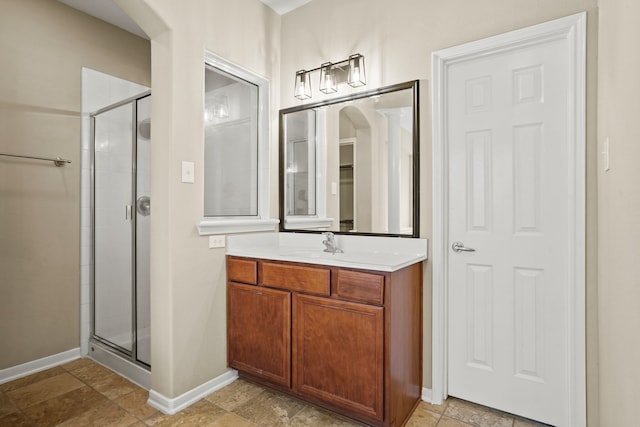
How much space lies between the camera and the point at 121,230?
103 inches

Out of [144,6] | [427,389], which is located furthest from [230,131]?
[427,389]

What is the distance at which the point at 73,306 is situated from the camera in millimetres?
2723

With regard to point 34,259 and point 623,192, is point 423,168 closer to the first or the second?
point 623,192

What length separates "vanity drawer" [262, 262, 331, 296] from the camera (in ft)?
6.32

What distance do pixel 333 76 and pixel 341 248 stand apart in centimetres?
123

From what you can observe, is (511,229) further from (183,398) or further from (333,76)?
(183,398)

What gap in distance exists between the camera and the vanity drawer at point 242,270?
224 cm

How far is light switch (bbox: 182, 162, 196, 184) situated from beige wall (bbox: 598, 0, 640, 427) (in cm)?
Answer: 201

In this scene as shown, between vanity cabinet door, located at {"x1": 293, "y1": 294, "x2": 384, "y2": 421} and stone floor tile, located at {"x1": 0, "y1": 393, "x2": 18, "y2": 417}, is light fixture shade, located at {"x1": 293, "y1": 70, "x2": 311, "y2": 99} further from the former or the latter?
stone floor tile, located at {"x1": 0, "y1": 393, "x2": 18, "y2": 417}

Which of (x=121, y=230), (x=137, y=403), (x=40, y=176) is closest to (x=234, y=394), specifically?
(x=137, y=403)

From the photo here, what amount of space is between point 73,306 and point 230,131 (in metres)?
1.84

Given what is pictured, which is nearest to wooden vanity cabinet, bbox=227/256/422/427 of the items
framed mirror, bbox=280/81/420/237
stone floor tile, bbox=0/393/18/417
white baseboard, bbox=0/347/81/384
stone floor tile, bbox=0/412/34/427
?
framed mirror, bbox=280/81/420/237

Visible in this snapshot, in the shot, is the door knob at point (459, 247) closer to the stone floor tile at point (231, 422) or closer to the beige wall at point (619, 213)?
A: the beige wall at point (619, 213)

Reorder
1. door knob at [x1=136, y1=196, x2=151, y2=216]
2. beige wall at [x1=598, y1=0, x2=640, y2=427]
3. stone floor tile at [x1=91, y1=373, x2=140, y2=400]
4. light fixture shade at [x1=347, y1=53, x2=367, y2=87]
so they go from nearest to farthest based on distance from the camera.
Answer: beige wall at [x1=598, y1=0, x2=640, y2=427], stone floor tile at [x1=91, y1=373, x2=140, y2=400], light fixture shade at [x1=347, y1=53, x2=367, y2=87], door knob at [x1=136, y1=196, x2=151, y2=216]
